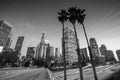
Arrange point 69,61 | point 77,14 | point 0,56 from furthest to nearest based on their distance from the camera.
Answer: point 69,61, point 0,56, point 77,14

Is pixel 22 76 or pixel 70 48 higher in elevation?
pixel 70 48

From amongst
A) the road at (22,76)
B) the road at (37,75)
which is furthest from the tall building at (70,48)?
the road at (22,76)

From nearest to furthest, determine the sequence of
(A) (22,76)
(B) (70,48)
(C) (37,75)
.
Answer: (A) (22,76)
(C) (37,75)
(B) (70,48)

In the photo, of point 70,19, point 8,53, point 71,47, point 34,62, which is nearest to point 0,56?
point 8,53

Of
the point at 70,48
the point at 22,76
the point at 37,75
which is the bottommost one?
the point at 37,75

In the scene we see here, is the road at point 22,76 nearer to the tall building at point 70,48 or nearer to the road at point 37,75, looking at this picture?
the road at point 37,75

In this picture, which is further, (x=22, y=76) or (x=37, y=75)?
(x=37, y=75)

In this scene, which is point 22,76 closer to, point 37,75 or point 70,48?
point 37,75

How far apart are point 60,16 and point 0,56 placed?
86549mm

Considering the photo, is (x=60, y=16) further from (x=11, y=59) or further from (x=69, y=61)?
(x=69, y=61)

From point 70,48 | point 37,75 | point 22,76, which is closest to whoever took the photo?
point 22,76

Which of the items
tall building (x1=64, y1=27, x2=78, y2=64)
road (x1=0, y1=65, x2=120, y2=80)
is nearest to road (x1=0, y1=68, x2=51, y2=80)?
road (x1=0, y1=65, x2=120, y2=80)

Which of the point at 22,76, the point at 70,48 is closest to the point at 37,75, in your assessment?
the point at 22,76

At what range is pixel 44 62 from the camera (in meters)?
158
